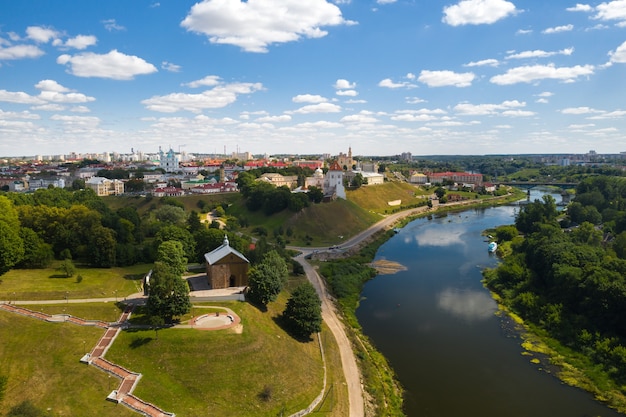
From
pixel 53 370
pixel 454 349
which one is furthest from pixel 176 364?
pixel 454 349

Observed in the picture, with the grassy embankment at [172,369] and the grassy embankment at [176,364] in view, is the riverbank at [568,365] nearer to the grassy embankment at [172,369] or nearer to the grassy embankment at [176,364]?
the grassy embankment at [176,364]

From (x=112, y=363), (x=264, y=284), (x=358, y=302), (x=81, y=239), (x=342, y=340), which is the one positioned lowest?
(x=358, y=302)

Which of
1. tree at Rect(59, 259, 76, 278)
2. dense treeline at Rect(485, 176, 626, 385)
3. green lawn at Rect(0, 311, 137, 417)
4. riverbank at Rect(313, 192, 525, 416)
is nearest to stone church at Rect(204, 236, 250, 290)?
green lawn at Rect(0, 311, 137, 417)

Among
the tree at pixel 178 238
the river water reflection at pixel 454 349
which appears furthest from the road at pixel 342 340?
the tree at pixel 178 238

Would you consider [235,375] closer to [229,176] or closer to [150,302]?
[150,302]

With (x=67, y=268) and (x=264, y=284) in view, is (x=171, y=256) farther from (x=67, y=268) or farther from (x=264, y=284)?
(x=264, y=284)

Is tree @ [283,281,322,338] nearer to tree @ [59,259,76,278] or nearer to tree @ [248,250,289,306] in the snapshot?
tree @ [248,250,289,306]

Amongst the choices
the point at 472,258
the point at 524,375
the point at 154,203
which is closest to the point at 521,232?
the point at 472,258
